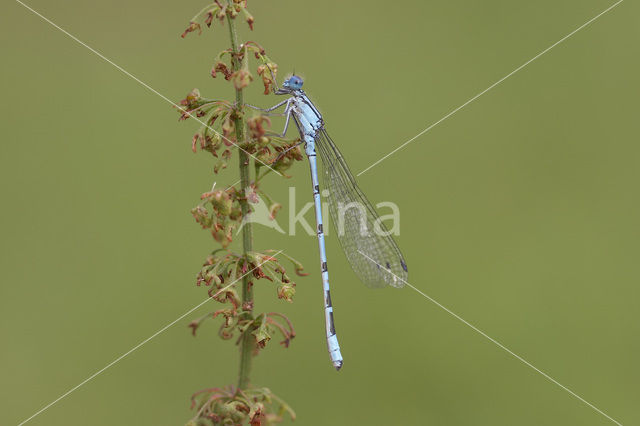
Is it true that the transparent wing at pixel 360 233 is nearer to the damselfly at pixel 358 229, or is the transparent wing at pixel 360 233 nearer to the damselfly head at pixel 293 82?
the damselfly at pixel 358 229

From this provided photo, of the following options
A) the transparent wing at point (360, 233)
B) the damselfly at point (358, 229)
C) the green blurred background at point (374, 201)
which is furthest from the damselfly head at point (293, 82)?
the green blurred background at point (374, 201)

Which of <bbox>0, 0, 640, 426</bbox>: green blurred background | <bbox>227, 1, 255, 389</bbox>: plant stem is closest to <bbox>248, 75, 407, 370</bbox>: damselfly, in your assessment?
<bbox>0, 0, 640, 426</bbox>: green blurred background

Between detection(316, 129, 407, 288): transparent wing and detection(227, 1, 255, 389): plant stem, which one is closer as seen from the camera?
detection(227, 1, 255, 389): plant stem

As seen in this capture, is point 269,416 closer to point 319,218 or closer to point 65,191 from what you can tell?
point 319,218

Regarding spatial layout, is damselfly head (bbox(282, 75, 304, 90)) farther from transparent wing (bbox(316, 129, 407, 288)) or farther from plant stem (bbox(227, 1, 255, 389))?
plant stem (bbox(227, 1, 255, 389))

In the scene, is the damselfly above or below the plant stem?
above

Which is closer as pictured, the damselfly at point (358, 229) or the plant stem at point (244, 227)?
the plant stem at point (244, 227)
